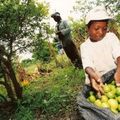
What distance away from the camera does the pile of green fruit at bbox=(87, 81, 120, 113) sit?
3869 mm

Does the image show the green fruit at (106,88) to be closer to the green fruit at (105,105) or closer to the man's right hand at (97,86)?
the man's right hand at (97,86)

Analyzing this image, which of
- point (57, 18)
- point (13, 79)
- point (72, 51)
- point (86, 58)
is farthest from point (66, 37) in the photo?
point (86, 58)

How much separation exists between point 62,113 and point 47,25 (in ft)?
5.58

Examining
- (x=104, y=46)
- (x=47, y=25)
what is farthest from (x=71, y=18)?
(x=104, y=46)

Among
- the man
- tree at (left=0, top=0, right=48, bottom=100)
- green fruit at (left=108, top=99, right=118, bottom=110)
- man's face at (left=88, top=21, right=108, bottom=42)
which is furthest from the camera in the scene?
the man

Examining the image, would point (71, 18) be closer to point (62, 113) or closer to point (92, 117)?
point (62, 113)

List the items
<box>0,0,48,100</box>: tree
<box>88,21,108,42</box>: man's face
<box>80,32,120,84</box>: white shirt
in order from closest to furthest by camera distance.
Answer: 1. <box>88,21,108,42</box>: man's face
2. <box>80,32,120,84</box>: white shirt
3. <box>0,0,48,100</box>: tree

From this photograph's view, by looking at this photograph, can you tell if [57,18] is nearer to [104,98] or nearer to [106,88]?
[106,88]

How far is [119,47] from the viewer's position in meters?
4.26

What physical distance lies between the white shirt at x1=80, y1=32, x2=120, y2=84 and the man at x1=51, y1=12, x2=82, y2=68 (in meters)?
6.45

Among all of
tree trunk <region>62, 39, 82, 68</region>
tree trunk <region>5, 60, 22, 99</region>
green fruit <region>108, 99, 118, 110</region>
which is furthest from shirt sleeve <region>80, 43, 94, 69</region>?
tree trunk <region>62, 39, 82, 68</region>

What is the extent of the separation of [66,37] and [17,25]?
4.35 meters

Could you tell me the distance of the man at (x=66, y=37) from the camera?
35.8ft

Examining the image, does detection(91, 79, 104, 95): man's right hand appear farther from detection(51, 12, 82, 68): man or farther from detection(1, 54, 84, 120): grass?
detection(51, 12, 82, 68): man
